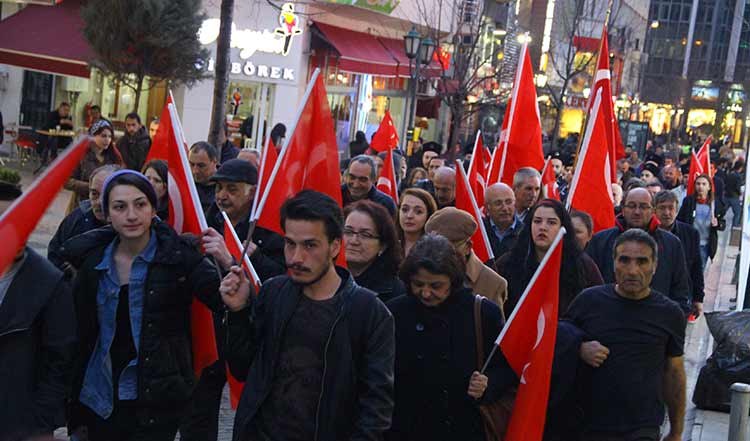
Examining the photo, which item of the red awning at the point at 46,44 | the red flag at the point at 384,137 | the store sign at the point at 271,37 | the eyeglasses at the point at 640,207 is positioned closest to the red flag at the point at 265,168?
the eyeglasses at the point at 640,207

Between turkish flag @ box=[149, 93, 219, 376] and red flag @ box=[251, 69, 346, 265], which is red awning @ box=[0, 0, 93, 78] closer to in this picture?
red flag @ box=[251, 69, 346, 265]

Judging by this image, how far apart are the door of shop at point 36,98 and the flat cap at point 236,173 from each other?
18.4 m

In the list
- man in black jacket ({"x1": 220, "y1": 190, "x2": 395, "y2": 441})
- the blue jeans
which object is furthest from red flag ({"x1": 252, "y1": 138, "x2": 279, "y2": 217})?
the blue jeans

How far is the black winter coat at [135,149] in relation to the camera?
485 inches

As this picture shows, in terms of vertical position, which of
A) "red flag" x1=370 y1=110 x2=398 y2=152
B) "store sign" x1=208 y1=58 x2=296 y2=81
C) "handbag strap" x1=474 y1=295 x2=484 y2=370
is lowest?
"handbag strap" x1=474 y1=295 x2=484 y2=370

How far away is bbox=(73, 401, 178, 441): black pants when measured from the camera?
479cm

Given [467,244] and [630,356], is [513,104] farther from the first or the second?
[630,356]

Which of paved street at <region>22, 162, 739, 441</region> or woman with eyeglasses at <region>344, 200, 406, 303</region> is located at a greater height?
woman with eyeglasses at <region>344, 200, 406, 303</region>

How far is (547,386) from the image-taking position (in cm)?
525

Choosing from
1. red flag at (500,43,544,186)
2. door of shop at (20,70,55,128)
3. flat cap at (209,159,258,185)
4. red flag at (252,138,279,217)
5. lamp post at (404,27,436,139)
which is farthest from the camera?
door of shop at (20,70,55,128)

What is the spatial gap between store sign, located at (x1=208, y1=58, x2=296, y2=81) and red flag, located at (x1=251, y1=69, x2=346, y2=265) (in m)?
19.8

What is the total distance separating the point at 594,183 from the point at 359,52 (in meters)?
22.6

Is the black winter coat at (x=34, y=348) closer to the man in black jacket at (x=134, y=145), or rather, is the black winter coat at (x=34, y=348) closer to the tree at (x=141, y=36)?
the man in black jacket at (x=134, y=145)

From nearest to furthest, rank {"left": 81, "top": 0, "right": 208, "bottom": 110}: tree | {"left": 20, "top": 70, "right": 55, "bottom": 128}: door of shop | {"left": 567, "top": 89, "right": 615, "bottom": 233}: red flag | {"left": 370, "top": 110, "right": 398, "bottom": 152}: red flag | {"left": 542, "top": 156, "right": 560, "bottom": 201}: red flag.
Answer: {"left": 567, "top": 89, "right": 615, "bottom": 233}: red flag
{"left": 542, "top": 156, "right": 560, "bottom": 201}: red flag
{"left": 370, "top": 110, "right": 398, "bottom": 152}: red flag
{"left": 81, "top": 0, "right": 208, "bottom": 110}: tree
{"left": 20, "top": 70, "right": 55, "bottom": 128}: door of shop
